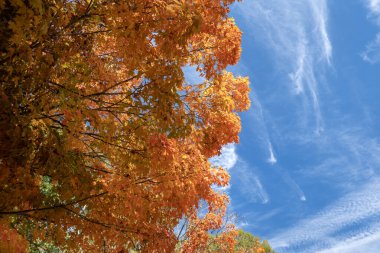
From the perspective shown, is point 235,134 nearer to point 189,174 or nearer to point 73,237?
point 189,174

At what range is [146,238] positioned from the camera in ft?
20.5

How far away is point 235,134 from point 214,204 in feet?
8.77

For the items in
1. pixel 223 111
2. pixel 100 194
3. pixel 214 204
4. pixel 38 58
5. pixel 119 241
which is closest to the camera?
pixel 38 58

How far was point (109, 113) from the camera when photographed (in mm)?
5898

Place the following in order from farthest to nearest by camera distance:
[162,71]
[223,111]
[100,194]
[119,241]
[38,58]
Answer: [223,111]
[119,241]
[100,194]
[162,71]
[38,58]

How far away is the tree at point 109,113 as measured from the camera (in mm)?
4312

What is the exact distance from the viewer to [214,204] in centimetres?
992

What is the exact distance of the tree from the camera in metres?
4.31

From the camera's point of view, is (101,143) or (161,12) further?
(101,143)

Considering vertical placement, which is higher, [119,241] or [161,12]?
[161,12]

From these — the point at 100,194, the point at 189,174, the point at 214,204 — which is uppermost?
the point at 214,204

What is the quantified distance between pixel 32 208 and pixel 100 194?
114 centimetres

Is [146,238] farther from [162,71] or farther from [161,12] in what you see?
A: [161,12]

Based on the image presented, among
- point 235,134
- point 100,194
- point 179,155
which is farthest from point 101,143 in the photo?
point 235,134
